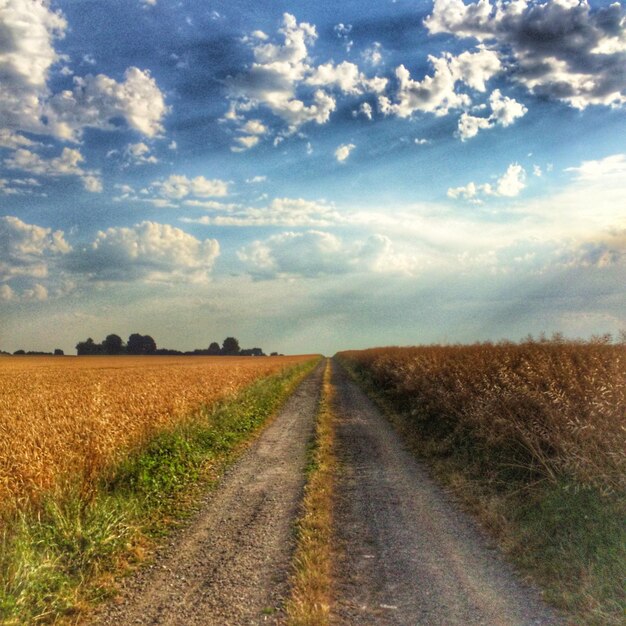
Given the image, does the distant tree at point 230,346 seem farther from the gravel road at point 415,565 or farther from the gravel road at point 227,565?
the gravel road at point 415,565

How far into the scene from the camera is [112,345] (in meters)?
149

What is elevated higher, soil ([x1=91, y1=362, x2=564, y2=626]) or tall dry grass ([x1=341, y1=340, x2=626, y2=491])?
tall dry grass ([x1=341, y1=340, x2=626, y2=491])

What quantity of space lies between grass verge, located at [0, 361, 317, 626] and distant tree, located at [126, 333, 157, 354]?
146 metres

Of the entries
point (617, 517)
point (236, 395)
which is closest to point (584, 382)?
point (617, 517)

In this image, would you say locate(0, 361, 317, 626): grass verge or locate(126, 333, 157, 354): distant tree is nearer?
locate(0, 361, 317, 626): grass verge

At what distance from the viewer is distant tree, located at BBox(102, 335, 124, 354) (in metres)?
148

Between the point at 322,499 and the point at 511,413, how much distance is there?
14.5ft

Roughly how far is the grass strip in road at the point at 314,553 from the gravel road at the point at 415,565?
0.18 m

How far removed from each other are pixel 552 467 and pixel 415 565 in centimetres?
389

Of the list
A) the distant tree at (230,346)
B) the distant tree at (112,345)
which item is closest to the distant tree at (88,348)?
the distant tree at (112,345)

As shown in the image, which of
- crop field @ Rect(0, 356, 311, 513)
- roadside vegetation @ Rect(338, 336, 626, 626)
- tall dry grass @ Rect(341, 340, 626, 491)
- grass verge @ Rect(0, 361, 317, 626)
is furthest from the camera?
tall dry grass @ Rect(341, 340, 626, 491)

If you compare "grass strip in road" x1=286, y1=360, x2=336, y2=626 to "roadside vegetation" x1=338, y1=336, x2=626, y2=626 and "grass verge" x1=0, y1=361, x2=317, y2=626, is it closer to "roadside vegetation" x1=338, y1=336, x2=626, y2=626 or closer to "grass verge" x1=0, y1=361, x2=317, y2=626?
"grass verge" x1=0, y1=361, x2=317, y2=626

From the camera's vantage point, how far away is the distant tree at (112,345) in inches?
5837

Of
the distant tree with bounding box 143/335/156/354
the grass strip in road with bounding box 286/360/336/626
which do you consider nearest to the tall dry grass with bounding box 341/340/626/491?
the grass strip in road with bounding box 286/360/336/626
